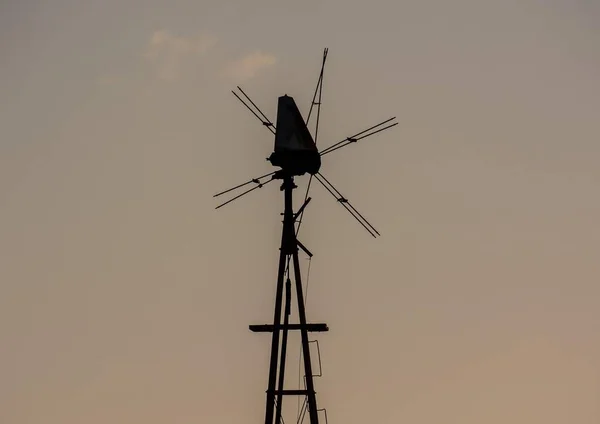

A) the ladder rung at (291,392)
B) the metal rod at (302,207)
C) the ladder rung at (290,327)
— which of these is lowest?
the ladder rung at (291,392)

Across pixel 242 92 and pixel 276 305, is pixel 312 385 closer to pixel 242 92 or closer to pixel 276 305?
pixel 276 305

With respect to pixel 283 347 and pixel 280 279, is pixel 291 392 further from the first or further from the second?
pixel 280 279

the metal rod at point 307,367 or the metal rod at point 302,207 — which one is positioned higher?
the metal rod at point 302,207

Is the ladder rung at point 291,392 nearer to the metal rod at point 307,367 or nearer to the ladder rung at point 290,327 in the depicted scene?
the metal rod at point 307,367

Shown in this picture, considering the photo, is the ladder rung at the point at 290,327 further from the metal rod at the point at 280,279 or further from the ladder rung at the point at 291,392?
the ladder rung at the point at 291,392

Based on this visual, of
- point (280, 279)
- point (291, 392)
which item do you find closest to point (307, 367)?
point (291, 392)

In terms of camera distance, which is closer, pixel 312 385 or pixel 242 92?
pixel 312 385

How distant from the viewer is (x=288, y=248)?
92.6ft

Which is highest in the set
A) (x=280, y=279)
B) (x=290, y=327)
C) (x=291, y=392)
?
(x=280, y=279)

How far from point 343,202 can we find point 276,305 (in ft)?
9.12

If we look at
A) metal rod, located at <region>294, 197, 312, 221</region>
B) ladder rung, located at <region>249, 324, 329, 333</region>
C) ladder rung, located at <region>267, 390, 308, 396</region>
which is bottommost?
ladder rung, located at <region>267, 390, 308, 396</region>

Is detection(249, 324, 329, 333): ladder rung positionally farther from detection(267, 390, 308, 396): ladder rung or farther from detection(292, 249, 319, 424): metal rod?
detection(267, 390, 308, 396): ladder rung

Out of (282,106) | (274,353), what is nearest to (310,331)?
A: (274,353)

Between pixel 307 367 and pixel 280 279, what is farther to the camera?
pixel 280 279
